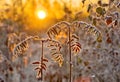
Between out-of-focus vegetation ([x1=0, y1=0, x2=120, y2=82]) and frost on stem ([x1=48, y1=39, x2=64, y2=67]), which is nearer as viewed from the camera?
frost on stem ([x1=48, y1=39, x2=64, y2=67])

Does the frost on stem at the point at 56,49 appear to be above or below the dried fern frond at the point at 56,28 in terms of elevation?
below

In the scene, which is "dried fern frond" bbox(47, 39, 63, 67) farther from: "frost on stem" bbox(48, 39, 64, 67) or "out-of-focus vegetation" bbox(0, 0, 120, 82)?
"out-of-focus vegetation" bbox(0, 0, 120, 82)

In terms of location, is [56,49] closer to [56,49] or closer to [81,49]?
[56,49]

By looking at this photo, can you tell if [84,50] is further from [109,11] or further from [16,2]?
[16,2]

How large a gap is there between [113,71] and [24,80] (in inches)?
74.2

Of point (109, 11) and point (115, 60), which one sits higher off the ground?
point (109, 11)

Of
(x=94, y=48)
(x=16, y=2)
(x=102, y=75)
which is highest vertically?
(x=16, y=2)

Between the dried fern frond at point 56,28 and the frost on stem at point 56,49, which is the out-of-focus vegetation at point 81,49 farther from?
the frost on stem at point 56,49

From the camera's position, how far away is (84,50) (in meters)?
6.56

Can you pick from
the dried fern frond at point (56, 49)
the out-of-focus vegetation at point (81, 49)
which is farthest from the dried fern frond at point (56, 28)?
the out-of-focus vegetation at point (81, 49)

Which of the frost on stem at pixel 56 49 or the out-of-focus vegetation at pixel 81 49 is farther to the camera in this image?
the out-of-focus vegetation at pixel 81 49

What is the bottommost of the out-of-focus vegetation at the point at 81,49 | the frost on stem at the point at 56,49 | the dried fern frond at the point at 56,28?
the frost on stem at the point at 56,49

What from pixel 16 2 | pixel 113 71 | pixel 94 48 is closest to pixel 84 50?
pixel 94 48

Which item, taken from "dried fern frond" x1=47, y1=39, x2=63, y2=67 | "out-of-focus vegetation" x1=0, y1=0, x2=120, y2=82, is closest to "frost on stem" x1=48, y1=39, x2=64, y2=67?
"dried fern frond" x1=47, y1=39, x2=63, y2=67
